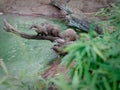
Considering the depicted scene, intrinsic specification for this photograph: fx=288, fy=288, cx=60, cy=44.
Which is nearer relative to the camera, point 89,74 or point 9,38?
point 89,74

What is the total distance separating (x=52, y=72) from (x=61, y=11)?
5793 mm

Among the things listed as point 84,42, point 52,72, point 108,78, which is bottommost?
point 52,72

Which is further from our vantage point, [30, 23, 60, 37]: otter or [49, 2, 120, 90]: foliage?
[30, 23, 60, 37]: otter

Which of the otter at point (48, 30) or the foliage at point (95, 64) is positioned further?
the otter at point (48, 30)

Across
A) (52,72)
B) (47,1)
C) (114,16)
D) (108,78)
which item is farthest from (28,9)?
(108,78)

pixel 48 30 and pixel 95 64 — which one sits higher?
pixel 95 64

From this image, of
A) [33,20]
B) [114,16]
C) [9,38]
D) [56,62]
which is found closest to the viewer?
[114,16]

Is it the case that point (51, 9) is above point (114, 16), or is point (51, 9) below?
below

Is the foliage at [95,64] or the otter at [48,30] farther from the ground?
the foliage at [95,64]

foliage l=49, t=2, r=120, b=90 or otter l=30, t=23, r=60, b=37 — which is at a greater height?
foliage l=49, t=2, r=120, b=90

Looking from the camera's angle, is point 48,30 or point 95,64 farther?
point 48,30

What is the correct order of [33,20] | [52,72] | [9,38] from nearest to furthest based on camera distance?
[52,72] < [9,38] < [33,20]

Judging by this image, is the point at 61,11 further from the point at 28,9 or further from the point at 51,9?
the point at 28,9

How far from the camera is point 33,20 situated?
29.8 ft
